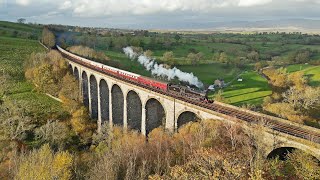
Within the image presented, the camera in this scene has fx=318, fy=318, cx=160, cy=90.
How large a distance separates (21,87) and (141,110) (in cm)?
3415

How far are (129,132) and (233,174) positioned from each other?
29630mm

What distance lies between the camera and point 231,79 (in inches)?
3482

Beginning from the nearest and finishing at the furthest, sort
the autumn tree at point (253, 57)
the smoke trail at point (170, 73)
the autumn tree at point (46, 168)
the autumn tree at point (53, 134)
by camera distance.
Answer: the autumn tree at point (46, 168) < the autumn tree at point (53, 134) < the smoke trail at point (170, 73) < the autumn tree at point (253, 57)

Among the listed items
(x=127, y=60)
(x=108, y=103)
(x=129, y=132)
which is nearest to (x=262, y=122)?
(x=129, y=132)

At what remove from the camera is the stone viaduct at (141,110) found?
1080 inches

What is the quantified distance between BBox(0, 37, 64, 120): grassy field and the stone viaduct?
7226mm

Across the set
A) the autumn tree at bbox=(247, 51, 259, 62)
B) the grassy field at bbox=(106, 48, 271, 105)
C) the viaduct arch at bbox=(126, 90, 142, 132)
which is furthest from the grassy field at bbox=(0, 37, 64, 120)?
the autumn tree at bbox=(247, 51, 259, 62)

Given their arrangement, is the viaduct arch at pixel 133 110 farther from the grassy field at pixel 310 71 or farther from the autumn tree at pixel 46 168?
the grassy field at pixel 310 71

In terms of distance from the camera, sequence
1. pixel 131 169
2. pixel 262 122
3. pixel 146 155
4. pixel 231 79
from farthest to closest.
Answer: pixel 231 79 → pixel 146 155 → pixel 262 122 → pixel 131 169

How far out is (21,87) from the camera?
67.7 metres

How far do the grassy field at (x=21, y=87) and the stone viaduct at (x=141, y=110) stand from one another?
723 cm

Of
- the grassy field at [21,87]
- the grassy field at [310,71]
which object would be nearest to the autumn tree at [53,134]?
the grassy field at [21,87]

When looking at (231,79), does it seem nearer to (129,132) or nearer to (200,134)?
(129,132)

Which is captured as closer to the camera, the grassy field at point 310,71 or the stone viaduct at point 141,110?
the stone viaduct at point 141,110
